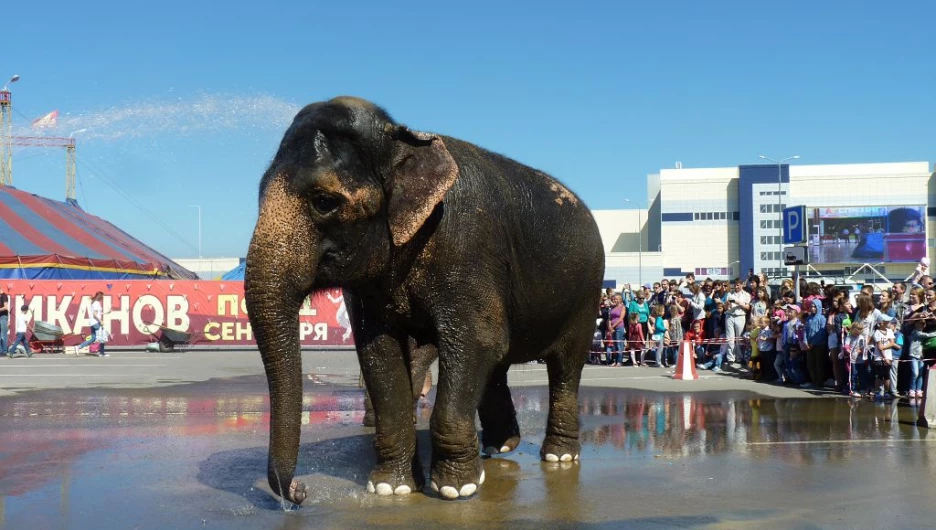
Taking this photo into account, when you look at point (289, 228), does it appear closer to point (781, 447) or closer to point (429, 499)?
point (429, 499)

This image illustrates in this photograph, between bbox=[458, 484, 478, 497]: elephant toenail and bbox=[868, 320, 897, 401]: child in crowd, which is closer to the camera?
bbox=[458, 484, 478, 497]: elephant toenail

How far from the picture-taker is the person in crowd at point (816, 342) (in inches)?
588

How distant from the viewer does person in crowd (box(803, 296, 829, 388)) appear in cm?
1495

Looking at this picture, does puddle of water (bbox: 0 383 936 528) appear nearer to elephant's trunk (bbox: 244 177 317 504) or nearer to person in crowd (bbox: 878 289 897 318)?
elephant's trunk (bbox: 244 177 317 504)

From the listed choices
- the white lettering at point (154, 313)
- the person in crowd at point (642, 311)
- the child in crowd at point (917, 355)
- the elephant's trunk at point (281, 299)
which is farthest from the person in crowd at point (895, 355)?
the white lettering at point (154, 313)

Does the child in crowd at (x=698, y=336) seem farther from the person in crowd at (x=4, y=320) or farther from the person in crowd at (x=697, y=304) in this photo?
the person in crowd at (x=4, y=320)

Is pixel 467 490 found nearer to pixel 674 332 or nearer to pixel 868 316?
pixel 868 316

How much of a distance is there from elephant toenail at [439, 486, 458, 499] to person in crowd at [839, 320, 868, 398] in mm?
9186

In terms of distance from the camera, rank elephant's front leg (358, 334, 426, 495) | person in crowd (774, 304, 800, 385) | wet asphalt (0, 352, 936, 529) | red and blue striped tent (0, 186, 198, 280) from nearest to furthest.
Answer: wet asphalt (0, 352, 936, 529) → elephant's front leg (358, 334, 426, 495) → person in crowd (774, 304, 800, 385) → red and blue striped tent (0, 186, 198, 280)

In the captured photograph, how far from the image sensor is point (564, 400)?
25.6ft

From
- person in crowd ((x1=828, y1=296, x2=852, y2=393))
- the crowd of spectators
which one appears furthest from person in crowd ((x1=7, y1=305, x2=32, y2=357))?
person in crowd ((x1=828, y1=296, x2=852, y2=393))

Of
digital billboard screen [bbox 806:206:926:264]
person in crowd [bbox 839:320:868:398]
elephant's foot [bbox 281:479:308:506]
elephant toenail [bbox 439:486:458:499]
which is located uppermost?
digital billboard screen [bbox 806:206:926:264]

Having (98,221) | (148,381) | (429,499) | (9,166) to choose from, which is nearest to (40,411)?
(148,381)

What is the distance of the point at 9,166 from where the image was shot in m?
43.0
